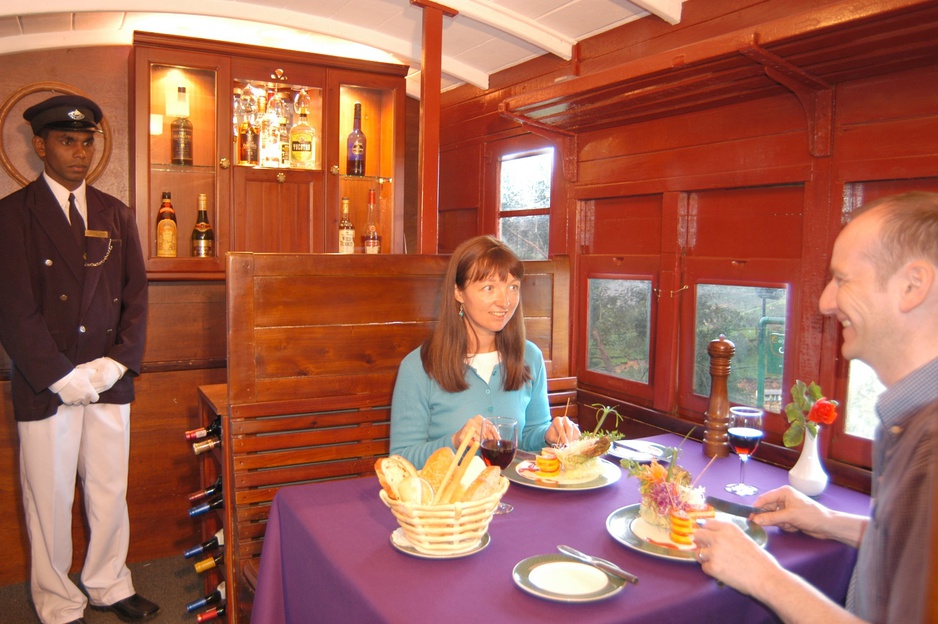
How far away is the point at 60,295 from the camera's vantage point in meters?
3.00

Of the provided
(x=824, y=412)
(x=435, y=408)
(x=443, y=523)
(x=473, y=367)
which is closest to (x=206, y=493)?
(x=435, y=408)

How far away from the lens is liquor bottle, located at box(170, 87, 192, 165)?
3.50m

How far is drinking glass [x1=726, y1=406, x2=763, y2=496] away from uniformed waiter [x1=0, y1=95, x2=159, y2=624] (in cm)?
243

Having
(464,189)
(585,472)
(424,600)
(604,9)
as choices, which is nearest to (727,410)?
(585,472)

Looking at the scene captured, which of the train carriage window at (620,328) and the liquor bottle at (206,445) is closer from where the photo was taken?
the liquor bottle at (206,445)

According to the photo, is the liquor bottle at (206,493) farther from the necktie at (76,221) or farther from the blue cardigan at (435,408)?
the necktie at (76,221)

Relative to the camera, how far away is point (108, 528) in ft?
10.2

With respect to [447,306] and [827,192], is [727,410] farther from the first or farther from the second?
[447,306]

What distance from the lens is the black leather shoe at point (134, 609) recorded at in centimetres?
307

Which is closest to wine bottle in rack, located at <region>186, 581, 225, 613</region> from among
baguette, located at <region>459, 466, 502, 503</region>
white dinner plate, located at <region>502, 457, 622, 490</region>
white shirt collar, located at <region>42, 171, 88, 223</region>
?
white dinner plate, located at <region>502, 457, 622, 490</region>

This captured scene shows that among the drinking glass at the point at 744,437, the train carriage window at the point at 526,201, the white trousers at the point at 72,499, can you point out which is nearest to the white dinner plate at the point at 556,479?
the drinking glass at the point at 744,437

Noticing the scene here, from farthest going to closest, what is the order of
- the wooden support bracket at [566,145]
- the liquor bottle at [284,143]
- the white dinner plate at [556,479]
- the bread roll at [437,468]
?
the liquor bottle at [284,143] → the wooden support bracket at [566,145] → the white dinner plate at [556,479] → the bread roll at [437,468]

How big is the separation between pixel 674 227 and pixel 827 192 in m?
0.65

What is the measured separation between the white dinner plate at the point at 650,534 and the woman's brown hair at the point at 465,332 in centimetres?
72
